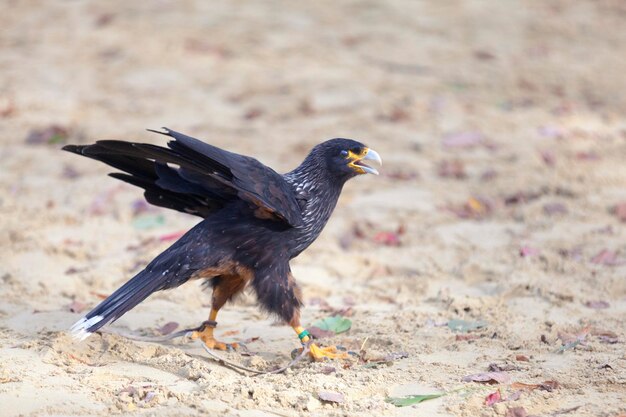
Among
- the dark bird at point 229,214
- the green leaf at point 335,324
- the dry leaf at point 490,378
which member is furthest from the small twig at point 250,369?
the dry leaf at point 490,378

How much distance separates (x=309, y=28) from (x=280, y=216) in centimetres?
621

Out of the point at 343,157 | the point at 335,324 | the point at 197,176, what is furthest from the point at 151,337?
the point at 343,157

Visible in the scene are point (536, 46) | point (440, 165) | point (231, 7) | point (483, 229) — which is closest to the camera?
point (483, 229)

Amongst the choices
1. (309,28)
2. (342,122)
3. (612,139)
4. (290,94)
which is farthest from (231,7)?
(612,139)

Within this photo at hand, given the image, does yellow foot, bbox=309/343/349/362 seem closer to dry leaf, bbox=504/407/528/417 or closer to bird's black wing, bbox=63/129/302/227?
bird's black wing, bbox=63/129/302/227

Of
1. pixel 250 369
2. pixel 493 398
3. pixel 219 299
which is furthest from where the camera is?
pixel 219 299

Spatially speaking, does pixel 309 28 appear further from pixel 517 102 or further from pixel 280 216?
pixel 280 216

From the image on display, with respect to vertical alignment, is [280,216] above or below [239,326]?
above

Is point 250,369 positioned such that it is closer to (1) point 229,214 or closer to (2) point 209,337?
(2) point 209,337

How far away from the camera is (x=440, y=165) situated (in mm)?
7902

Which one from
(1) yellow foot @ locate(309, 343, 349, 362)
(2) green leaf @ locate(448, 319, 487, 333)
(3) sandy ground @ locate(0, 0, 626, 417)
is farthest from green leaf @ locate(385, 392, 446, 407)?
(2) green leaf @ locate(448, 319, 487, 333)

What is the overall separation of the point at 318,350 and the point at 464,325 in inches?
38.1

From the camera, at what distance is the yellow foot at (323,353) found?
4.73 m

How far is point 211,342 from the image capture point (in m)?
4.97
